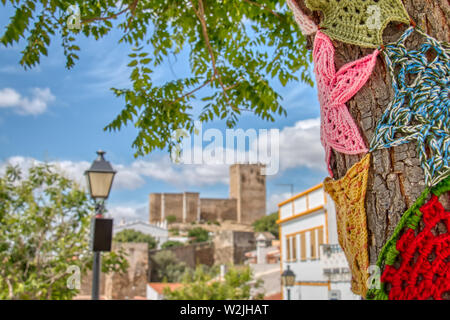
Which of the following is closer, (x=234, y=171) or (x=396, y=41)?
(x=396, y=41)

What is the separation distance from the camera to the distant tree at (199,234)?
54022mm

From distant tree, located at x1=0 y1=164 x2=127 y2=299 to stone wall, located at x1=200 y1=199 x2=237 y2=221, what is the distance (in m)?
55.5

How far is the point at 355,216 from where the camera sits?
121cm

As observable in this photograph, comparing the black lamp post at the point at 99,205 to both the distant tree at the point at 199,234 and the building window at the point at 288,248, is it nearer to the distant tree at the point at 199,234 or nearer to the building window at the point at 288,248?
the building window at the point at 288,248

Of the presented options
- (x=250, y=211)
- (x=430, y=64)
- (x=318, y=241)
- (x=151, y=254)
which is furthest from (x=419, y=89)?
(x=250, y=211)

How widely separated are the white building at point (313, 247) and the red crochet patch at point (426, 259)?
11745 millimetres

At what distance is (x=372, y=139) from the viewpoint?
1.16 meters

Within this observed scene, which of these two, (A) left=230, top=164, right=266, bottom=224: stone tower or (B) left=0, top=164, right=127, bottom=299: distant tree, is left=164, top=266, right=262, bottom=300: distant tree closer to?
(B) left=0, top=164, right=127, bottom=299: distant tree

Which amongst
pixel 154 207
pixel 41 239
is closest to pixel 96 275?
pixel 41 239

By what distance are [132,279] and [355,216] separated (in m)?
39.2

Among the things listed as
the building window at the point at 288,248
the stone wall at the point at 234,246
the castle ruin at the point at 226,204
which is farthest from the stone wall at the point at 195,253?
the building window at the point at 288,248

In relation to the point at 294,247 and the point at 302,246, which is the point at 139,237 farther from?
the point at 302,246

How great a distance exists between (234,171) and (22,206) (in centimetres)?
5601

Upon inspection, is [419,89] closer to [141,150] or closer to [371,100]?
[371,100]
